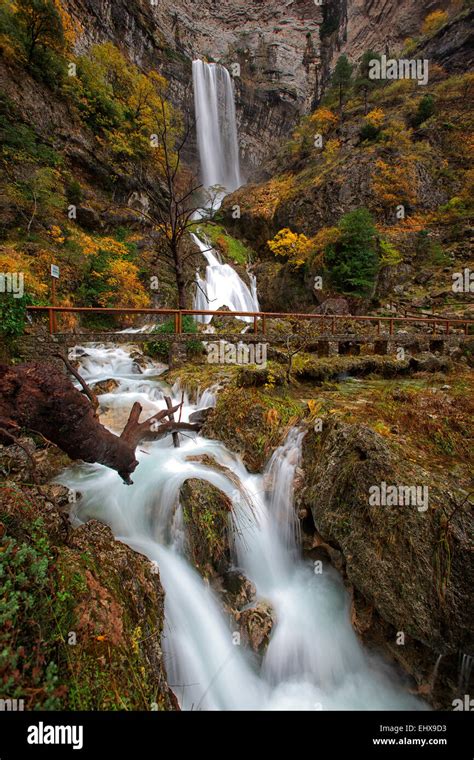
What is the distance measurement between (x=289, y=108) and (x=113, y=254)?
37490 mm

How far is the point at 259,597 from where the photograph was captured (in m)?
3.67

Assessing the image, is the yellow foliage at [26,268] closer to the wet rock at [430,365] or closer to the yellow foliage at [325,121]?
the wet rock at [430,365]

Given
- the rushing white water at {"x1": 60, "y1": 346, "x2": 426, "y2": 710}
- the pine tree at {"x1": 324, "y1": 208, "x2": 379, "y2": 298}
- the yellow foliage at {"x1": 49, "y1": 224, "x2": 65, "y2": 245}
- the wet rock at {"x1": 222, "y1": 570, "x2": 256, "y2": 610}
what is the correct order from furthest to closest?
the pine tree at {"x1": 324, "y1": 208, "x2": 379, "y2": 298}
the yellow foliage at {"x1": 49, "y1": 224, "x2": 65, "y2": 245}
the wet rock at {"x1": 222, "y1": 570, "x2": 256, "y2": 610}
the rushing white water at {"x1": 60, "y1": 346, "x2": 426, "y2": 710}

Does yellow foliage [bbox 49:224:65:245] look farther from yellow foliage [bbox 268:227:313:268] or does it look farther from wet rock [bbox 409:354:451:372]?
wet rock [bbox 409:354:451:372]

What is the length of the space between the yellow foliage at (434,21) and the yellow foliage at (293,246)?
2616cm

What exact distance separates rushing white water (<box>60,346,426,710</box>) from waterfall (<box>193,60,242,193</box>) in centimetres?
3520

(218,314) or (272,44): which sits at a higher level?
(272,44)

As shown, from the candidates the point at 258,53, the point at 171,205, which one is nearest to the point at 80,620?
the point at 171,205

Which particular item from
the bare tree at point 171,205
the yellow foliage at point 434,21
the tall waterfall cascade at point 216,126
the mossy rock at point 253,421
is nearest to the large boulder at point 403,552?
the mossy rock at point 253,421

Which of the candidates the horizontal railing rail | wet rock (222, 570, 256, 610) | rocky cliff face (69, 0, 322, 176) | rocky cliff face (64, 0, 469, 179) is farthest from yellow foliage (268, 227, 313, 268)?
rocky cliff face (69, 0, 322, 176)

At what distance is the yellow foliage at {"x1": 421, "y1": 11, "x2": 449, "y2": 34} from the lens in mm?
26047

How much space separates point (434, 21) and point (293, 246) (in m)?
30.6

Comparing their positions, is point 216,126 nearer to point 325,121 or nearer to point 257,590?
point 325,121

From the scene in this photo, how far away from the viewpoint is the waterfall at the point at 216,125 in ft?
106
